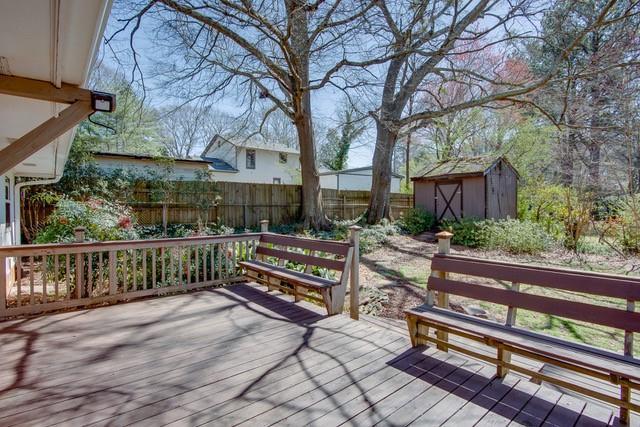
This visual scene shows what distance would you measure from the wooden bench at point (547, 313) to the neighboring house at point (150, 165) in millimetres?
10095

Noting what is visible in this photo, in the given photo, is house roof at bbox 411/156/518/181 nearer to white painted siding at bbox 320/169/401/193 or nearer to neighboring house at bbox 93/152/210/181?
neighboring house at bbox 93/152/210/181

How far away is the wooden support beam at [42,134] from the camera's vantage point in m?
2.64

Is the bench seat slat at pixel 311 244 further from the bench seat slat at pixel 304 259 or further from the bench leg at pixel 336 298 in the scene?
the bench leg at pixel 336 298

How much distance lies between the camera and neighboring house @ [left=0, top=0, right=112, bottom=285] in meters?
1.66

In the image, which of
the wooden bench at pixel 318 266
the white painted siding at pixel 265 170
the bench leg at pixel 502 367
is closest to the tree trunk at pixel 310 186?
the wooden bench at pixel 318 266

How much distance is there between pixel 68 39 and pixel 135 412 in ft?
7.45

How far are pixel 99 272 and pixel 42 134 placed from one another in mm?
2305

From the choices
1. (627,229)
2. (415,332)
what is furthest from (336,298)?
(627,229)

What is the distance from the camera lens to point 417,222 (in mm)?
13297

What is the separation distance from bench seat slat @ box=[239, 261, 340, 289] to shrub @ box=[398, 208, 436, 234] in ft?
29.9

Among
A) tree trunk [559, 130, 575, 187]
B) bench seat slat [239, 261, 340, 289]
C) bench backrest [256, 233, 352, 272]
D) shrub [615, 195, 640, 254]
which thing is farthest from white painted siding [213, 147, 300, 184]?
shrub [615, 195, 640, 254]

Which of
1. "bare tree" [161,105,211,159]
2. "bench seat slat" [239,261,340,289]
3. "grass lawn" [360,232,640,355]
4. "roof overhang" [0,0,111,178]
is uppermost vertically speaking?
"bare tree" [161,105,211,159]

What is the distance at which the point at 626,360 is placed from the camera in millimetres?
2084

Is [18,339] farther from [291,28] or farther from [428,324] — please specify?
[291,28]
